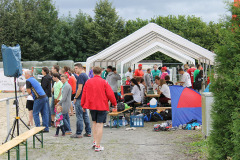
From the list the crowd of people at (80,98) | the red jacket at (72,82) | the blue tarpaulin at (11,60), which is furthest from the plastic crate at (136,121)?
the blue tarpaulin at (11,60)

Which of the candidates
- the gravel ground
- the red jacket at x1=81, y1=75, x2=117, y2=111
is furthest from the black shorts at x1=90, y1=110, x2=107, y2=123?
the gravel ground

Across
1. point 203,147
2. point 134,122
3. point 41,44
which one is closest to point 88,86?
point 203,147

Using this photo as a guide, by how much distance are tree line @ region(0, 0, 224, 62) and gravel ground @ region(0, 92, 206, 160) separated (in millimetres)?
42210

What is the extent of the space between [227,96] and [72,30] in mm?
49943

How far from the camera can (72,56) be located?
176ft

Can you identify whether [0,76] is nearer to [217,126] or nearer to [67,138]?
[67,138]

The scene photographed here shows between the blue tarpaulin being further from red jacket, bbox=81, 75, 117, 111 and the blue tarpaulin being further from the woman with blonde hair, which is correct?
the woman with blonde hair

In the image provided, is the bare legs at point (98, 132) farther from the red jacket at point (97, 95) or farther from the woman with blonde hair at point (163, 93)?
the woman with blonde hair at point (163, 93)

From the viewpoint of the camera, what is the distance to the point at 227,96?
445cm

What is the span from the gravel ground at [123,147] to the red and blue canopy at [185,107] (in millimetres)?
443

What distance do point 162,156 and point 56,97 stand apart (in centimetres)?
450

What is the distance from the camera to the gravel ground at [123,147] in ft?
22.8

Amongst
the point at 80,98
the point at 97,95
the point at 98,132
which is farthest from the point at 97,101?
the point at 80,98

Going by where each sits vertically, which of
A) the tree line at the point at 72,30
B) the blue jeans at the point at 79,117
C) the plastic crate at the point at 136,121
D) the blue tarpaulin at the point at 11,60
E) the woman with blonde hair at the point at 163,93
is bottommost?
the plastic crate at the point at 136,121
